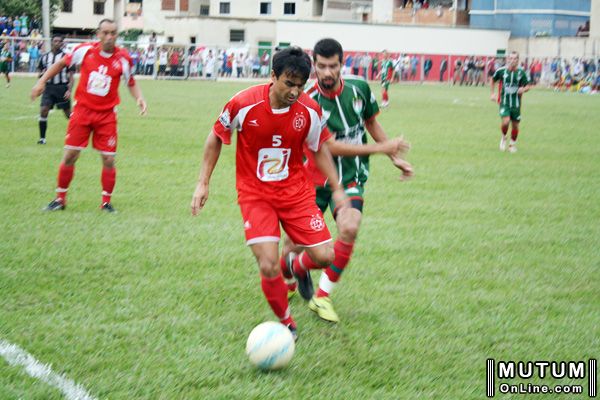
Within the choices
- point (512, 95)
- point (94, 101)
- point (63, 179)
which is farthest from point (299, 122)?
point (512, 95)

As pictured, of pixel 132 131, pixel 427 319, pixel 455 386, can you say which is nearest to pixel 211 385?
pixel 455 386

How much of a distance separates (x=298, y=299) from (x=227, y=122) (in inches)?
70.9

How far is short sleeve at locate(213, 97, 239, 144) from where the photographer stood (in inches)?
209

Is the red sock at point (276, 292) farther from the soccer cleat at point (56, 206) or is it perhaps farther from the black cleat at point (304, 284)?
the soccer cleat at point (56, 206)

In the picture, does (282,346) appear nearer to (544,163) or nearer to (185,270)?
(185,270)

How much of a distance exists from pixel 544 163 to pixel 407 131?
5.94 meters

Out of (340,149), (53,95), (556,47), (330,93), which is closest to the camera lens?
(340,149)

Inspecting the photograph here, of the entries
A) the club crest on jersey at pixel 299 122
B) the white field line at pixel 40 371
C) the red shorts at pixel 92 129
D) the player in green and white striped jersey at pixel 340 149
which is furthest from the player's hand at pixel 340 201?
the red shorts at pixel 92 129

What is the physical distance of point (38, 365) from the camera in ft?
15.6

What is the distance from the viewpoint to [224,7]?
255 feet

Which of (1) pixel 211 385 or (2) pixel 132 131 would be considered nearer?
(1) pixel 211 385

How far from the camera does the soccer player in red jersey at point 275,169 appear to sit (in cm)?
527

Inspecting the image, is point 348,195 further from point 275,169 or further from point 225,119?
point 225,119

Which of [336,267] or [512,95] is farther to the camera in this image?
[512,95]
